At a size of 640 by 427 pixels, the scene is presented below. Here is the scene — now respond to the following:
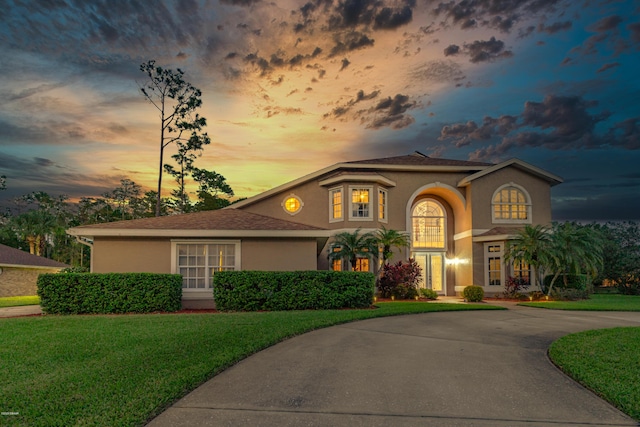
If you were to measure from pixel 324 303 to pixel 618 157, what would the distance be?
970 inches

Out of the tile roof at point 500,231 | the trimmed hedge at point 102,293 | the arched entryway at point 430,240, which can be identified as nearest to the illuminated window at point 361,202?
the arched entryway at point 430,240

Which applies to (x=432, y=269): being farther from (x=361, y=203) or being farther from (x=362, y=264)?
(x=361, y=203)

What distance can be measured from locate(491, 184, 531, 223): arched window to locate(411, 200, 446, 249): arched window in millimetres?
2996

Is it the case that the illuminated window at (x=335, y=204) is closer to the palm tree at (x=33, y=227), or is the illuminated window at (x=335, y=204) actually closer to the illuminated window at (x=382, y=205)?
the illuminated window at (x=382, y=205)

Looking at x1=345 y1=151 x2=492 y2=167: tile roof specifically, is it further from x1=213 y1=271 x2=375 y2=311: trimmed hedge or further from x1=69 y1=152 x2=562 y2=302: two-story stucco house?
x1=213 y1=271 x2=375 y2=311: trimmed hedge

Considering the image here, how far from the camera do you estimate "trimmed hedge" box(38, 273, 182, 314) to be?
1429 cm

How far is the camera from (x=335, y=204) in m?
23.2

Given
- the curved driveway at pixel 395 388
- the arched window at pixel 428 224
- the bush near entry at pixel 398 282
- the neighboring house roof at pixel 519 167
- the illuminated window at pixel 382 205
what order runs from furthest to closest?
the arched window at pixel 428 224, the neighboring house roof at pixel 519 167, the illuminated window at pixel 382 205, the bush near entry at pixel 398 282, the curved driveway at pixel 395 388

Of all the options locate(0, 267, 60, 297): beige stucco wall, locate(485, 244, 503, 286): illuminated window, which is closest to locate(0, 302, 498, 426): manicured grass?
locate(485, 244, 503, 286): illuminated window

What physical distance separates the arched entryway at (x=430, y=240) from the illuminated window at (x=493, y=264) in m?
2.56

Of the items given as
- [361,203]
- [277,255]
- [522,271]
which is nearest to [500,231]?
[522,271]

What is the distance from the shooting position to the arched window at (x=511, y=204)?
934 inches

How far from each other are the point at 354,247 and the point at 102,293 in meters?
10.5

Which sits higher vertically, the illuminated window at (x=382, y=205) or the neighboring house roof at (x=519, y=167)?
the neighboring house roof at (x=519, y=167)
